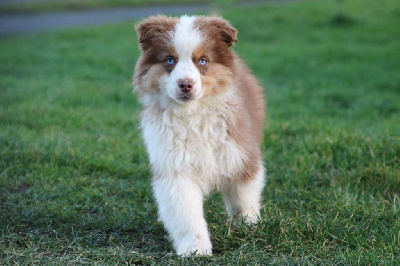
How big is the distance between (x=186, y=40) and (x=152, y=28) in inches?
13.6

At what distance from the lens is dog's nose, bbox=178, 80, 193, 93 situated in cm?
443

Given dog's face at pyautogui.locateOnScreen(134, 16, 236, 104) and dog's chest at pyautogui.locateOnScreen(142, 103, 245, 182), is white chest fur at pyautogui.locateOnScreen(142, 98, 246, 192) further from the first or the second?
dog's face at pyautogui.locateOnScreen(134, 16, 236, 104)

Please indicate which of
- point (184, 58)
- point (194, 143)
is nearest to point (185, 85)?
point (184, 58)

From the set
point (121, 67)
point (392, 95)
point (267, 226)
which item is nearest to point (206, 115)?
point (267, 226)

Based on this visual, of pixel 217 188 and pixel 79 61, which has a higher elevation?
pixel 217 188

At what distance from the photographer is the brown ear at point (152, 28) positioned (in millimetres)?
4668

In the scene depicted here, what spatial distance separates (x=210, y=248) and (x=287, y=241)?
22.3 inches

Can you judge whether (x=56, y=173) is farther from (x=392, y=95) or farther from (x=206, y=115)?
(x=392, y=95)

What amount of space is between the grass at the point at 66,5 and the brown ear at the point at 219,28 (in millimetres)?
A: 18957

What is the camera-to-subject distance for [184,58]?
14.9ft

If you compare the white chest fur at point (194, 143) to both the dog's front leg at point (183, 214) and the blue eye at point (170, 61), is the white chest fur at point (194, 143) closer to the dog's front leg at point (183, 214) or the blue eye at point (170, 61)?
the dog's front leg at point (183, 214)

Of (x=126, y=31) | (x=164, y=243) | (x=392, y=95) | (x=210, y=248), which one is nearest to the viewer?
(x=210, y=248)

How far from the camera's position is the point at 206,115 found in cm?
479

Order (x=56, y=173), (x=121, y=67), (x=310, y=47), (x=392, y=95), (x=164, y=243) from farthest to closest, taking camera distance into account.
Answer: (x=310, y=47)
(x=121, y=67)
(x=392, y=95)
(x=56, y=173)
(x=164, y=243)
